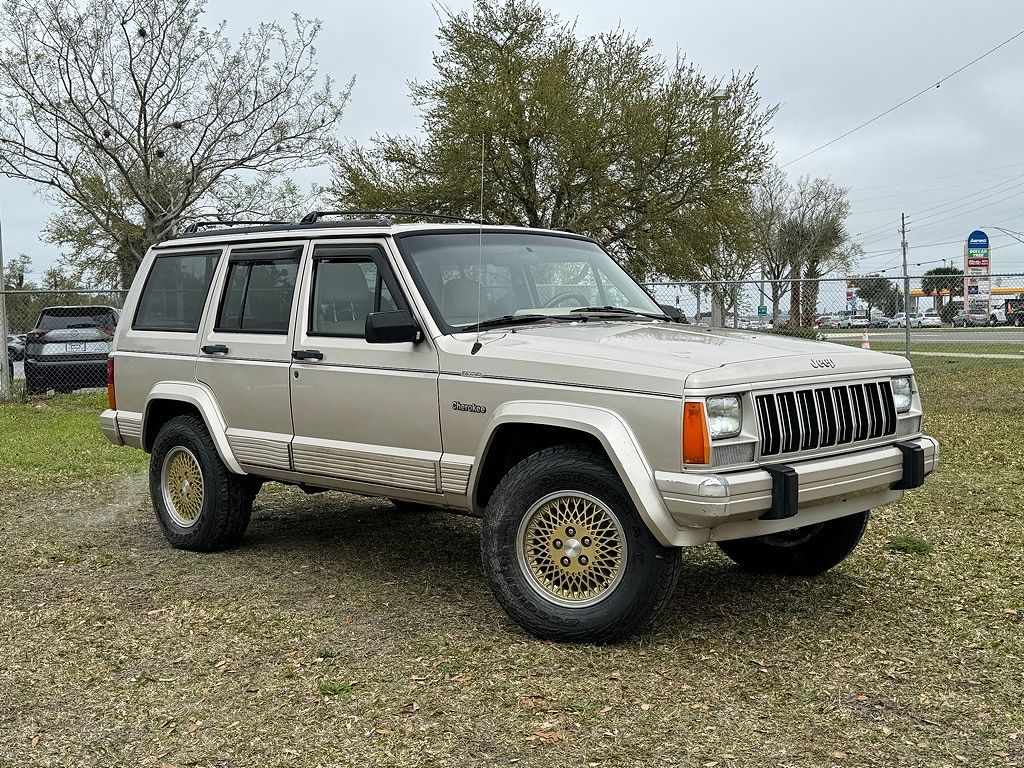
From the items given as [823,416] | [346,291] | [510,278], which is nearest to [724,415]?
[823,416]

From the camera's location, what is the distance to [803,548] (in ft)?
19.4

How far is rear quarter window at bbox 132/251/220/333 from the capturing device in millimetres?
6867

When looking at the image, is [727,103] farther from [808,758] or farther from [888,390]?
[808,758]

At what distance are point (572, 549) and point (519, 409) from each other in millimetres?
668

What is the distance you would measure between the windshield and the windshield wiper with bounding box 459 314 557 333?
2 cm

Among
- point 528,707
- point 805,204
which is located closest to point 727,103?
point 528,707

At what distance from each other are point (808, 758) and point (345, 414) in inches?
118

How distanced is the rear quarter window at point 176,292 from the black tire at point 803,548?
3.57 meters

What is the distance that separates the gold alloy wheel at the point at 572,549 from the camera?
15.7 ft

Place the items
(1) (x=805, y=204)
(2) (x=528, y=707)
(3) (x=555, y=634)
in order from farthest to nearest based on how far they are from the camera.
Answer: (1) (x=805, y=204)
(3) (x=555, y=634)
(2) (x=528, y=707)

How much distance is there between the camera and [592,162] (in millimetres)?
22203

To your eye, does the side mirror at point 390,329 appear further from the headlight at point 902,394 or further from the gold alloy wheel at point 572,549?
the headlight at point 902,394

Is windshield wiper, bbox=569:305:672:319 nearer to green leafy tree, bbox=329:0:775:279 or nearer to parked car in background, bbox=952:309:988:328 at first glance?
green leafy tree, bbox=329:0:775:279

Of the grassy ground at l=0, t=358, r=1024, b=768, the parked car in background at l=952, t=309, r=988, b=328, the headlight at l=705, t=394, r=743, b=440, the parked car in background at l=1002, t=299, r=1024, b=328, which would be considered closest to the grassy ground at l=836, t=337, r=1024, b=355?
the parked car in background at l=1002, t=299, r=1024, b=328
